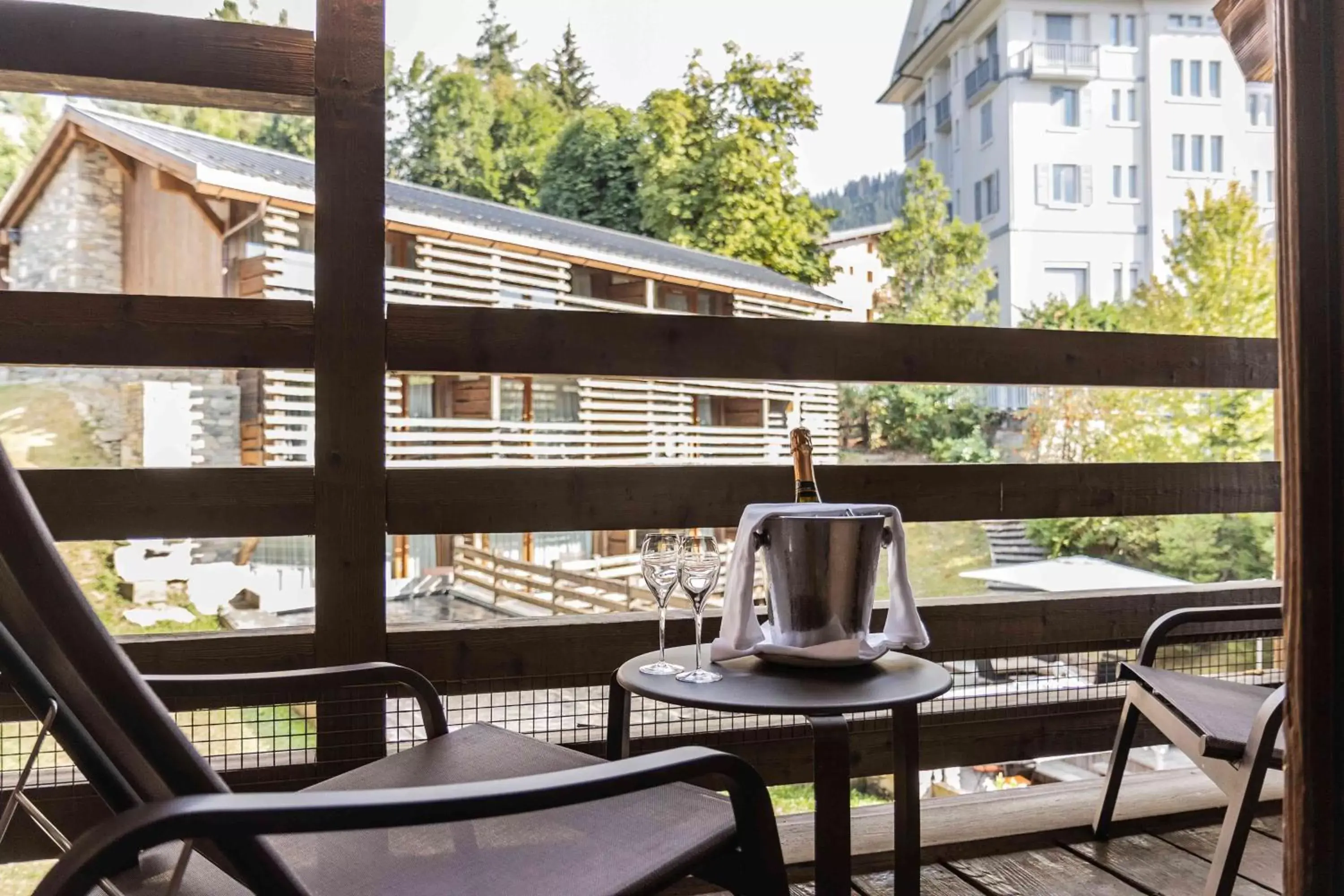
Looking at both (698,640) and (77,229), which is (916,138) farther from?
(698,640)

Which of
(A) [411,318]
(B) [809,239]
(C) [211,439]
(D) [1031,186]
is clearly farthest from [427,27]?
(A) [411,318]

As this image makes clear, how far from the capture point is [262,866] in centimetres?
68

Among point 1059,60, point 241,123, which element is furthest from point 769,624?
point 1059,60

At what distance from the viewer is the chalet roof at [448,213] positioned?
9.82 meters

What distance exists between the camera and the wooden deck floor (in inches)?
61.5

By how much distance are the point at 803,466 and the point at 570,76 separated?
21.6 metres

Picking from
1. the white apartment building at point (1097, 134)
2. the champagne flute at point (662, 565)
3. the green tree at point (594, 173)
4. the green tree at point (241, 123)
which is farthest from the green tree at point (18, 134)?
the white apartment building at point (1097, 134)

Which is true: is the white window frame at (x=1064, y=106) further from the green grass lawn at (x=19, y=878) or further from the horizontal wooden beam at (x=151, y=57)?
the horizontal wooden beam at (x=151, y=57)

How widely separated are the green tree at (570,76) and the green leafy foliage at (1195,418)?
11.1m

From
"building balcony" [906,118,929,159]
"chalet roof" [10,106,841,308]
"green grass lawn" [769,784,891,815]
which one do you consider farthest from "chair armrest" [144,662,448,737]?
"building balcony" [906,118,929,159]

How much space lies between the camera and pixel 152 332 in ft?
4.95

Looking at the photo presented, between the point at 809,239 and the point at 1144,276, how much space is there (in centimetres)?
779

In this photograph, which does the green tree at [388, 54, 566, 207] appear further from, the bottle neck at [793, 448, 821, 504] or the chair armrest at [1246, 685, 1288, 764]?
the chair armrest at [1246, 685, 1288, 764]

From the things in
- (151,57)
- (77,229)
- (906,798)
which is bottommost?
(906,798)
